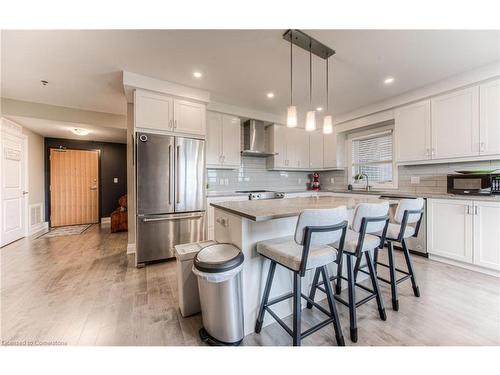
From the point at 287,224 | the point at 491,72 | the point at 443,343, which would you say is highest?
the point at 491,72

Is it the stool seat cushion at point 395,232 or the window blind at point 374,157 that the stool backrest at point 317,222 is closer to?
the stool seat cushion at point 395,232

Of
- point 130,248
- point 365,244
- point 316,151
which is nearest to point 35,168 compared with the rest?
A: point 130,248

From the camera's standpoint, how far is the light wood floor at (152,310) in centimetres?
145

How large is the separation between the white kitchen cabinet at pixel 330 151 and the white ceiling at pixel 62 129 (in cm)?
438

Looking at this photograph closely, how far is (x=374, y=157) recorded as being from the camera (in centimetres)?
412

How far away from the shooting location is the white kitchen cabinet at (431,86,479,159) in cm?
261

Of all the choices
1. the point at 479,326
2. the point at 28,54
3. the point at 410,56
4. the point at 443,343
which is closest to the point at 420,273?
the point at 479,326

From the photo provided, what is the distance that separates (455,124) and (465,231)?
1.42m

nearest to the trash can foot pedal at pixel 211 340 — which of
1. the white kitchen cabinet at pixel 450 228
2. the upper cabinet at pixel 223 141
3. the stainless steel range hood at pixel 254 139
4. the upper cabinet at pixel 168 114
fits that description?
the upper cabinet at pixel 168 114
